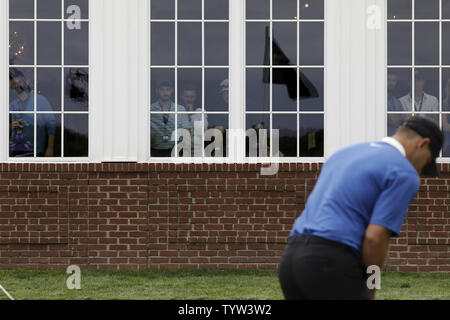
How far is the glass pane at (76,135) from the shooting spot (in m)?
9.27

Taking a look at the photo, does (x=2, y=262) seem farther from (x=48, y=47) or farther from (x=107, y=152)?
(x=48, y=47)

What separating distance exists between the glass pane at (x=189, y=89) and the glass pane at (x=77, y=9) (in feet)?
4.61

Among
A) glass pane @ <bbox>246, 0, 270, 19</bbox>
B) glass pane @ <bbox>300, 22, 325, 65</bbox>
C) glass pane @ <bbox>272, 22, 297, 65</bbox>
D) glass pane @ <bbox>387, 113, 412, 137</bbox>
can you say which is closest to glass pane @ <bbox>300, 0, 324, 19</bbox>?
glass pane @ <bbox>300, 22, 325, 65</bbox>

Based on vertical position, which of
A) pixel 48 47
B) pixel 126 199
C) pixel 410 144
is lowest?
pixel 126 199

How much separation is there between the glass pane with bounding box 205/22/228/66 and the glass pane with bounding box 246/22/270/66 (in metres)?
0.29

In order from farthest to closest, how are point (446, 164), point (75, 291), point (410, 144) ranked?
1. point (446, 164)
2. point (75, 291)
3. point (410, 144)

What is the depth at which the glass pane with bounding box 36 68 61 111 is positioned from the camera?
929 cm

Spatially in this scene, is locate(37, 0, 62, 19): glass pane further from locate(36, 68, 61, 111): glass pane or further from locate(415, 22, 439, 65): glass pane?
locate(415, 22, 439, 65): glass pane

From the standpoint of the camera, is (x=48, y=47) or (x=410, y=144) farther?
(x=48, y=47)

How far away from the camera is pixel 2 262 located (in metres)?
9.17

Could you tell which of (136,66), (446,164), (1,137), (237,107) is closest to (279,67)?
(237,107)

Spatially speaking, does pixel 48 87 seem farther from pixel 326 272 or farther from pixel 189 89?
pixel 326 272

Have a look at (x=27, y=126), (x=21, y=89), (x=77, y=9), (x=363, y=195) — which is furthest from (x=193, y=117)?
(x=363, y=195)

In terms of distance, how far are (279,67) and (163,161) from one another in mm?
1886
